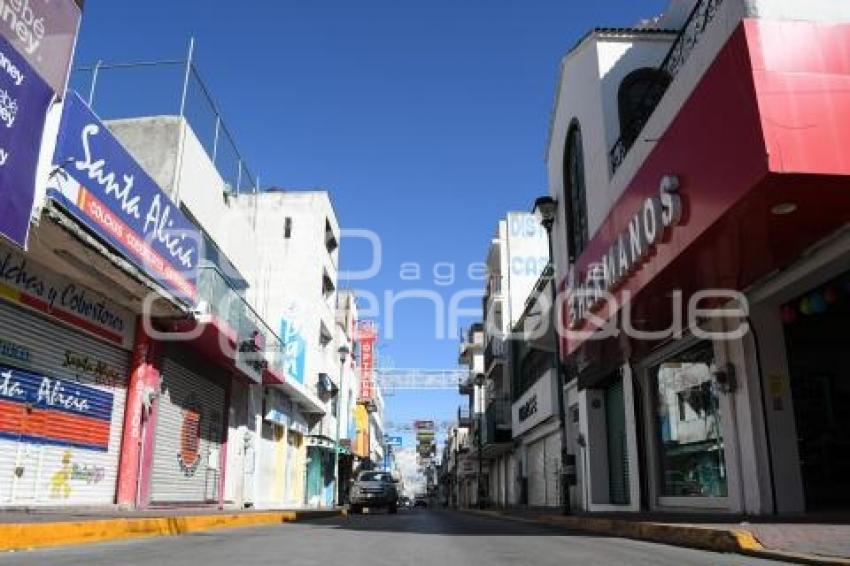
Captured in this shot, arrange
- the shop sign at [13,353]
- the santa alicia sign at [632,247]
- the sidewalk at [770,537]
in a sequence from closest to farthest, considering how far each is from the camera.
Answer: the sidewalk at [770,537] < the santa alicia sign at [632,247] < the shop sign at [13,353]

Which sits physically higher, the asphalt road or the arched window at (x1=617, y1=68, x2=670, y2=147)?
the arched window at (x1=617, y1=68, x2=670, y2=147)

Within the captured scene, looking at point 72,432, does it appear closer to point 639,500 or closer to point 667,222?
point 667,222

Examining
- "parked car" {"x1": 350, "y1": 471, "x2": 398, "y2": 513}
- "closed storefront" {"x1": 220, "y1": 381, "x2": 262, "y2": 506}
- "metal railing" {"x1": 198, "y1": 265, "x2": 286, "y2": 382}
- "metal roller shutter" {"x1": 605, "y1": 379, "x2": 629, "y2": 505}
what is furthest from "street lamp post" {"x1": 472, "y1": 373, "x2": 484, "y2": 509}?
"metal roller shutter" {"x1": 605, "y1": 379, "x2": 629, "y2": 505}

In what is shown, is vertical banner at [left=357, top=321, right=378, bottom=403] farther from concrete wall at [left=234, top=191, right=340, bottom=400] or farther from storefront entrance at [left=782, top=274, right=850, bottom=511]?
storefront entrance at [left=782, top=274, right=850, bottom=511]

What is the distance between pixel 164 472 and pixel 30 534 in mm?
10405

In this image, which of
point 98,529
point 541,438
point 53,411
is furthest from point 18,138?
point 541,438

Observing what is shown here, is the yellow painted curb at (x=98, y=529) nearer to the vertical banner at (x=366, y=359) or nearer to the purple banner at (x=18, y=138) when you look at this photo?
the purple banner at (x=18, y=138)

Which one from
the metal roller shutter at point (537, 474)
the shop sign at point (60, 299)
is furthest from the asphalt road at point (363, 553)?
the metal roller shutter at point (537, 474)

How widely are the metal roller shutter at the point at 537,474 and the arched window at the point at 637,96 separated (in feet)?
59.3

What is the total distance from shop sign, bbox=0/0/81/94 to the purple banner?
24cm

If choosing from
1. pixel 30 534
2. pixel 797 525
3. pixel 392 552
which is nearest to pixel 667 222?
pixel 797 525

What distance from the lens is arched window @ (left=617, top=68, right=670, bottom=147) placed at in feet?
59.0

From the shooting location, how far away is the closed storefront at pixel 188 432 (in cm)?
1838

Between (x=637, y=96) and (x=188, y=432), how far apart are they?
14.5 m
